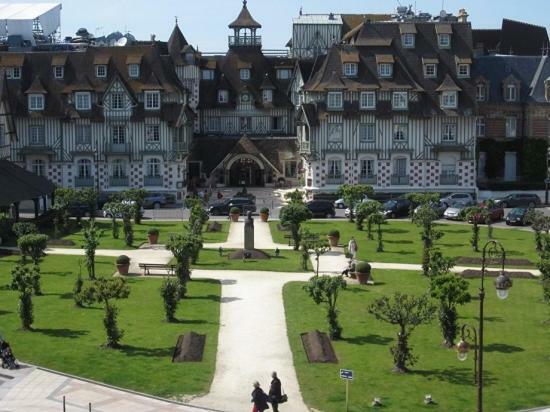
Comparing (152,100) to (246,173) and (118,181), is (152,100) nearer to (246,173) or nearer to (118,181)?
(118,181)

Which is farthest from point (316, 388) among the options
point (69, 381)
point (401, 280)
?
point (401, 280)

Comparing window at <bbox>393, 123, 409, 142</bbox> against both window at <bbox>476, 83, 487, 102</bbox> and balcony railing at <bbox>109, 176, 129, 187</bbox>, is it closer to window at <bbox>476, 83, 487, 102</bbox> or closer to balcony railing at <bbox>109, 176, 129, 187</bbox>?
window at <bbox>476, 83, 487, 102</bbox>

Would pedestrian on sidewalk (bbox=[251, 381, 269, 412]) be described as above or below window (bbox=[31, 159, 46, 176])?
below

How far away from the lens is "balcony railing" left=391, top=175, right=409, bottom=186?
8275cm

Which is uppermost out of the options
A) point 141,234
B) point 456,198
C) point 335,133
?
point 335,133

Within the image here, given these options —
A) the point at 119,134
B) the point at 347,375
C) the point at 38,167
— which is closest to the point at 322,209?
the point at 119,134

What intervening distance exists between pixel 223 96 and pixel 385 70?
62.8 feet

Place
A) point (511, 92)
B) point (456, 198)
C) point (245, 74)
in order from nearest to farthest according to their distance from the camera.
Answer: point (456, 198), point (511, 92), point (245, 74)

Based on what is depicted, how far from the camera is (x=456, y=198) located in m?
79.4

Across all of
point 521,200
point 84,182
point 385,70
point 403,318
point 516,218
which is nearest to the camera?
point 403,318

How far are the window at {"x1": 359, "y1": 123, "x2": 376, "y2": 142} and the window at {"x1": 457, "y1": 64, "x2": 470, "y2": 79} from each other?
844 centimetres

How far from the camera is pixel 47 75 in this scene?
276 ft

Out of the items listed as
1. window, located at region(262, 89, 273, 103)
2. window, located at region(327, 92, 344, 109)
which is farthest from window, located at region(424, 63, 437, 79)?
window, located at region(262, 89, 273, 103)

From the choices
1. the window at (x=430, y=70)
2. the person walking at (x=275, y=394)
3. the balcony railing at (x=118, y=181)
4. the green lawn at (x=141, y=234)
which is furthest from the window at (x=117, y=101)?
the person walking at (x=275, y=394)
